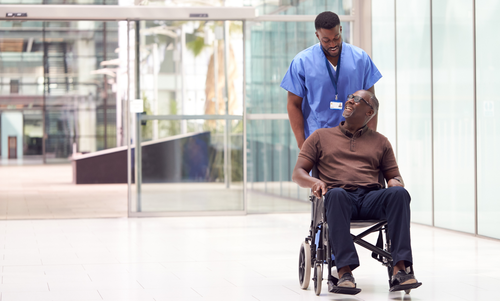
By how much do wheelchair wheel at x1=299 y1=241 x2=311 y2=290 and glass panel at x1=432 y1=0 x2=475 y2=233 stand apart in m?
3.40

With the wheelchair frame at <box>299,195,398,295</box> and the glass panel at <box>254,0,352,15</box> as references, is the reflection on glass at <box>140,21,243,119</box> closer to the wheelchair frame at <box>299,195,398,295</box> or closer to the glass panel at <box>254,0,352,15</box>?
the glass panel at <box>254,0,352,15</box>

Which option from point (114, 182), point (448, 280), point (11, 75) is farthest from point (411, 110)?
point (11, 75)

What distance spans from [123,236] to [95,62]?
15055 mm

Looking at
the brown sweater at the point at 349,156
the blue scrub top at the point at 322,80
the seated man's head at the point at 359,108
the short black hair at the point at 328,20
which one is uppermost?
the short black hair at the point at 328,20

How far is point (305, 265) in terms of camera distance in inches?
151

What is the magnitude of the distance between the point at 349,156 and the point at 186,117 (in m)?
5.28

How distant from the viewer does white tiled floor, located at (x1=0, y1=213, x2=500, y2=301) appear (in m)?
3.94

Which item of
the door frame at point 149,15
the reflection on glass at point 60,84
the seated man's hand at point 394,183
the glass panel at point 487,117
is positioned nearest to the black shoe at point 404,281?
the seated man's hand at point 394,183

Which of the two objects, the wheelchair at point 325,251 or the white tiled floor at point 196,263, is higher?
the wheelchair at point 325,251

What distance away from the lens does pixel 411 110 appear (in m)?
8.09

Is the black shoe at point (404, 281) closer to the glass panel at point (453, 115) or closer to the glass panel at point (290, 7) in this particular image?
the glass panel at point (453, 115)

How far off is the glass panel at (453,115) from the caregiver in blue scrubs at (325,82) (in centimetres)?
308

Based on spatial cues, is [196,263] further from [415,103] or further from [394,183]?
[415,103]

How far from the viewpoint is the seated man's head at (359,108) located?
373cm
